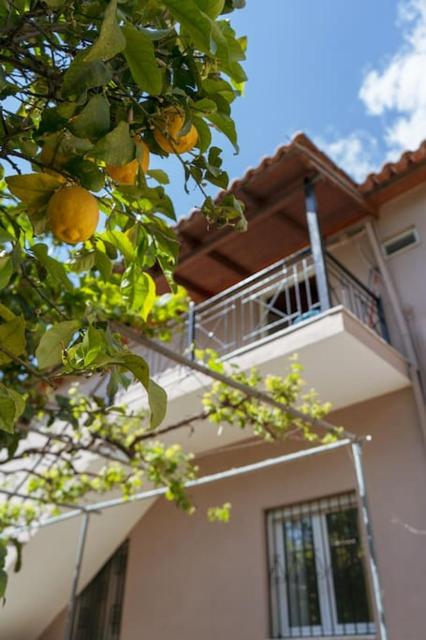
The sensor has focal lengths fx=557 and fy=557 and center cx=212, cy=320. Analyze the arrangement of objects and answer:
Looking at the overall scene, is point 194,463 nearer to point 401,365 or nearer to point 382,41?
point 401,365

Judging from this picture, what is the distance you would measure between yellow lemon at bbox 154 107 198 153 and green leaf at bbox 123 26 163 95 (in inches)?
5.5

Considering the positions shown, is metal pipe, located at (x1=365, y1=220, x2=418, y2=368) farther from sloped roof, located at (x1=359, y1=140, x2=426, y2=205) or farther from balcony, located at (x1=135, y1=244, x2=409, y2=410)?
sloped roof, located at (x1=359, y1=140, x2=426, y2=205)

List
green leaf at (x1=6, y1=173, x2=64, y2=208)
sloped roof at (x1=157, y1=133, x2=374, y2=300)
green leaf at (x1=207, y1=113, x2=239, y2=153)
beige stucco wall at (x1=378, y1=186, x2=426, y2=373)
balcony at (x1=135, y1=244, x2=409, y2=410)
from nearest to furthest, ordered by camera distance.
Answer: green leaf at (x1=6, y1=173, x2=64, y2=208), green leaf at (x1=207, y1=113, x2=239, y2=153), balcony at (x1=135, y1=244, x2=409, y2=410), beige stucco wall at (x1=378, y1=186, x2=426, y2=373), sloped roof at (x1=157, y1=133, x2=374, y2=300)

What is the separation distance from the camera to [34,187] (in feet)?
3.09

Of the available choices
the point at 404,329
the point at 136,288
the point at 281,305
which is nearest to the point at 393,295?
the point at 404,329

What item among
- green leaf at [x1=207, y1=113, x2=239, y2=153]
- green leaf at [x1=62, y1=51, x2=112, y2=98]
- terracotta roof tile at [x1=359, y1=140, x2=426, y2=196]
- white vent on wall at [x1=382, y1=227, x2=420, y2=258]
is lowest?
green leaf at [x1=62, y1=51, x2=112, y2=98]

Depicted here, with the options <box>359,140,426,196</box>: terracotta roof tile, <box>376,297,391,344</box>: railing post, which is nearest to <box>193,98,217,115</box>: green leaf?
<box>376,297,391,344</box>: railing post

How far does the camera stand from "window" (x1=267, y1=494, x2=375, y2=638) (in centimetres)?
475

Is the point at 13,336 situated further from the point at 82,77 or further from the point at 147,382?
the point at 82,77

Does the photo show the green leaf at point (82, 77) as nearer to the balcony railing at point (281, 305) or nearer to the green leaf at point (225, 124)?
the green leaf at point (225, 124)

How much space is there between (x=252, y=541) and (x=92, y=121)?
17.9 ft

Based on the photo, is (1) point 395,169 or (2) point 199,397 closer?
(2) point 199,397

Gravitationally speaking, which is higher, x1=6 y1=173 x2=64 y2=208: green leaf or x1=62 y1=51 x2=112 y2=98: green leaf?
x1=62 y1=51 x2=112 y2=98: green leaf

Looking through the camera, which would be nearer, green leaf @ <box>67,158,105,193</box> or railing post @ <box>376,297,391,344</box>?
green leaf @ <box>67,158,105,193</box>
